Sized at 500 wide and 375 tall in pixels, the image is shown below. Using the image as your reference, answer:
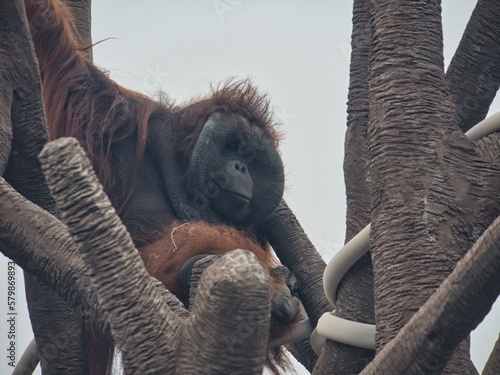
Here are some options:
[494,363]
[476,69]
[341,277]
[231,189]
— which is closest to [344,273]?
[341,277]

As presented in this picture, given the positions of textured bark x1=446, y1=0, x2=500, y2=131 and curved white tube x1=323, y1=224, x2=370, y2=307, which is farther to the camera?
textured bark x1=446, y1=0, x2=500, y2=131

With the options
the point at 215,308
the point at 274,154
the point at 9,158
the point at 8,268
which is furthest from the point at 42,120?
the point at 8,268

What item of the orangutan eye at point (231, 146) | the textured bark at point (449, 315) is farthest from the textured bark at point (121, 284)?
the orangutan eye at point (231, 146)

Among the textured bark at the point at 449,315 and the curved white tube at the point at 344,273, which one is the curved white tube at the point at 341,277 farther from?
the textured bark at the point at 449,315

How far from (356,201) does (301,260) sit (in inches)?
38.6

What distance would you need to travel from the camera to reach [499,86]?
303cm

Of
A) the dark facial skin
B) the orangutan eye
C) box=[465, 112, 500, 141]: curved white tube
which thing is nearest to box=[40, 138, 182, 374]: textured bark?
box=[465, 112, 500, 141]: curved white tube

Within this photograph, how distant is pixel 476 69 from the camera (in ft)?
9.61

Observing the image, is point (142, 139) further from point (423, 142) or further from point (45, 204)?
point (423, 142)

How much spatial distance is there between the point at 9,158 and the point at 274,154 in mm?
1590

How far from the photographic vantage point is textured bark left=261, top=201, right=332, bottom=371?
354 cm

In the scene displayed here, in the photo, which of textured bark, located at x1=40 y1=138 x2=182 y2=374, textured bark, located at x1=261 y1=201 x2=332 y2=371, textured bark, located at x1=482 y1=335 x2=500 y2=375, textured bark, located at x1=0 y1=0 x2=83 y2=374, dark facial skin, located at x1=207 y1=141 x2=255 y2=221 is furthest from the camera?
dark facial skin, located at x1=207 y1=141 x2=255 y2=221

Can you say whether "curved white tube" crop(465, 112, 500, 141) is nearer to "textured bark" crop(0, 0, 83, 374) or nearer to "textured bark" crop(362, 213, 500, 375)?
"textured bark" crop(362, 213, 500, 375)

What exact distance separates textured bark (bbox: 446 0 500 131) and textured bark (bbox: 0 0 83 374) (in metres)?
1.23
